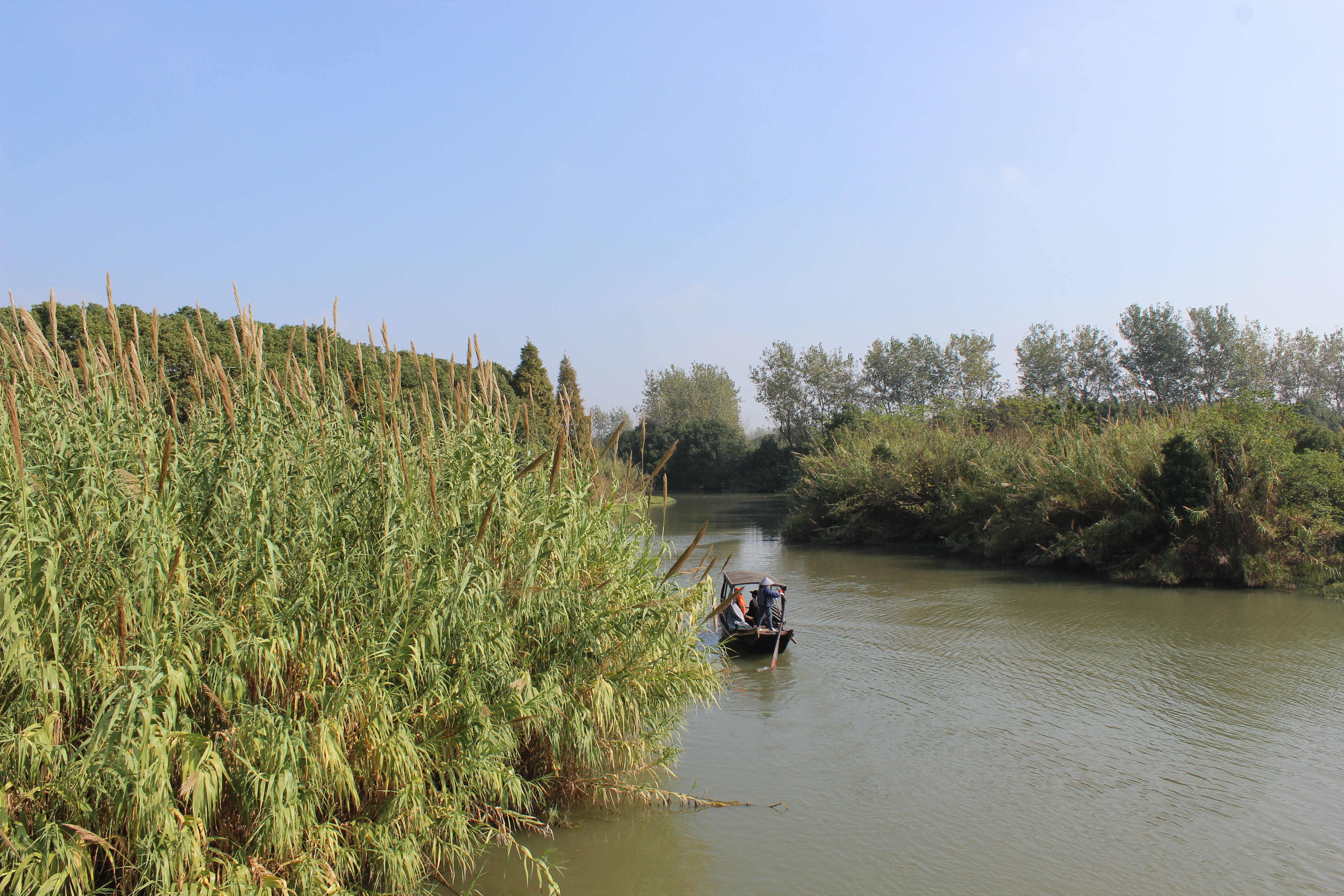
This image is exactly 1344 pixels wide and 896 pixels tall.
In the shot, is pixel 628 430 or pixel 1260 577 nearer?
pixel 1260 577

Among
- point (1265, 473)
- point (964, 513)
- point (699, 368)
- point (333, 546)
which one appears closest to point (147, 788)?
point (333, 546)

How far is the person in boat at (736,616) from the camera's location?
48.3 feet

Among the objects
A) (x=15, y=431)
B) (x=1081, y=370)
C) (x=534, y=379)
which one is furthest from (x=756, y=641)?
(x=1081, y=370)

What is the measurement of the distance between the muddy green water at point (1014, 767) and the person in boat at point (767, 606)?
2.43 feet

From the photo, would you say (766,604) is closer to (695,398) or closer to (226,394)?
(226,394)

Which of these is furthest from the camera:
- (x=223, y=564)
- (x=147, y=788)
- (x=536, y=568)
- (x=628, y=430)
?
(x=628, y=430)

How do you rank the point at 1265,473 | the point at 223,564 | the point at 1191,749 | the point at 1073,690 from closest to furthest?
1. the point at 223,564
2. the point at 1191,749
3. the point at 1073,690
4. the point at 1265,473

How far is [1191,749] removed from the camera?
10055 millimetres

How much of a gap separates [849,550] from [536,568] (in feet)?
85.9

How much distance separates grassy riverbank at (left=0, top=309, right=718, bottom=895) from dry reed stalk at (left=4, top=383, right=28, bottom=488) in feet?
0.07

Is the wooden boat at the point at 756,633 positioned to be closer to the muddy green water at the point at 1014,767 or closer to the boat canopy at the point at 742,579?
the muddy green water at the point at 1014,767

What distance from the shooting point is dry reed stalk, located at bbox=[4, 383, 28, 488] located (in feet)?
13.2

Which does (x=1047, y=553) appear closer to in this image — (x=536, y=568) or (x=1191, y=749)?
(x=1191, y=749)

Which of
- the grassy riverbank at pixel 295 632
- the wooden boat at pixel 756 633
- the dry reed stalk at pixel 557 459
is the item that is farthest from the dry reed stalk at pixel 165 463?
the wooden boat at pixel 756 633
